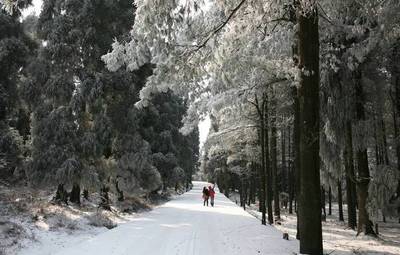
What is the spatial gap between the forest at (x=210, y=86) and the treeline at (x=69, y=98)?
0.06m

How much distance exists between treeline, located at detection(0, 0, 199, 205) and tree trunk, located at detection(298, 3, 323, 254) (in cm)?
1248

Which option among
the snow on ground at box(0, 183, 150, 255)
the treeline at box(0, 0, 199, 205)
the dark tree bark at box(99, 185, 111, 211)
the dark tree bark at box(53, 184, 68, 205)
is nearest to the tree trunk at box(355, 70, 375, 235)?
the snow on ground at box(0, 183, 150, 255)

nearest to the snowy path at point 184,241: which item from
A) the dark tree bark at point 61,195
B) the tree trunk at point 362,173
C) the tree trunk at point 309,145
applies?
the tree trunk at point 309,145

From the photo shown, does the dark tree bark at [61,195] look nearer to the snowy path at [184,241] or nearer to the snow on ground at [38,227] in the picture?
the snow on ground at [38,227]

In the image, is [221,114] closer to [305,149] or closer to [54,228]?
[54,228]

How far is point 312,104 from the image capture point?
9.64 meters

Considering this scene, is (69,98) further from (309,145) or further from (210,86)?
(309,145)

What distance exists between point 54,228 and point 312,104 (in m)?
8.90

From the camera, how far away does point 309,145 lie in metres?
9.48

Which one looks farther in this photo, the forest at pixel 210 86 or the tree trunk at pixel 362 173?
the tree trunk at pixel 362 173

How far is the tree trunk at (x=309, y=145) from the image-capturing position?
9445mm

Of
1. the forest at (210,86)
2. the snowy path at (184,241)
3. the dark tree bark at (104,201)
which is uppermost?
the forest at (210,86)

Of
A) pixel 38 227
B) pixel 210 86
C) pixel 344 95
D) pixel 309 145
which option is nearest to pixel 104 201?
pixel 38 227

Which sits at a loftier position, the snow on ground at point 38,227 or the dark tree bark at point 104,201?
the dark tree bark at point 104,201
